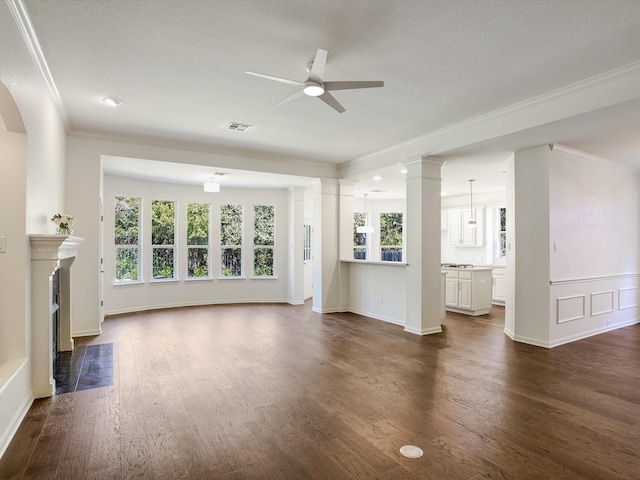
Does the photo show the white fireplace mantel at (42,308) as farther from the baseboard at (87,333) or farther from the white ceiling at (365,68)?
the baseboard at (87,333)

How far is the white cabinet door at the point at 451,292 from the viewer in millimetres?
7355

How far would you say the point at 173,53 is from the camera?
3.08 metres

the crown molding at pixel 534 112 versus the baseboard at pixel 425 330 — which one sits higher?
the crown molding at pixel 534 112

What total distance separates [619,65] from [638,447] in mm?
2930

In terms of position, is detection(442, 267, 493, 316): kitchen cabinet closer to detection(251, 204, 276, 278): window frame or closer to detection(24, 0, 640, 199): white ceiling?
detection(24, 0, 640, 199): white ceiling

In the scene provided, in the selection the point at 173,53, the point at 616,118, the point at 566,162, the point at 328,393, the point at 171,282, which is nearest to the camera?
the point at 173,53

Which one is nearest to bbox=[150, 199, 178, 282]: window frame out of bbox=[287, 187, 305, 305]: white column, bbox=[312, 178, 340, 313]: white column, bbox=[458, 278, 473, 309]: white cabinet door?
bbox=[287, 187, 305, 305]: white column

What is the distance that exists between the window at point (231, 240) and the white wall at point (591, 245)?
6036mm

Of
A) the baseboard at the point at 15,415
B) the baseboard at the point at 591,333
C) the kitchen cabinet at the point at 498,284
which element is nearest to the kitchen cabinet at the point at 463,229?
the kitchen cabinet at the point at 498,284

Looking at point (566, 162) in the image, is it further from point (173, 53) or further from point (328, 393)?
point (173, 53)

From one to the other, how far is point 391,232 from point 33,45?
9.36 meters

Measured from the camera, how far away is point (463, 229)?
9.38 m

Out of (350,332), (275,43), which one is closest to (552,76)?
(275,43)

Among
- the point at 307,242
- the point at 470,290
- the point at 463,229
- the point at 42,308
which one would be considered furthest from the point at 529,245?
the point at 42,308
